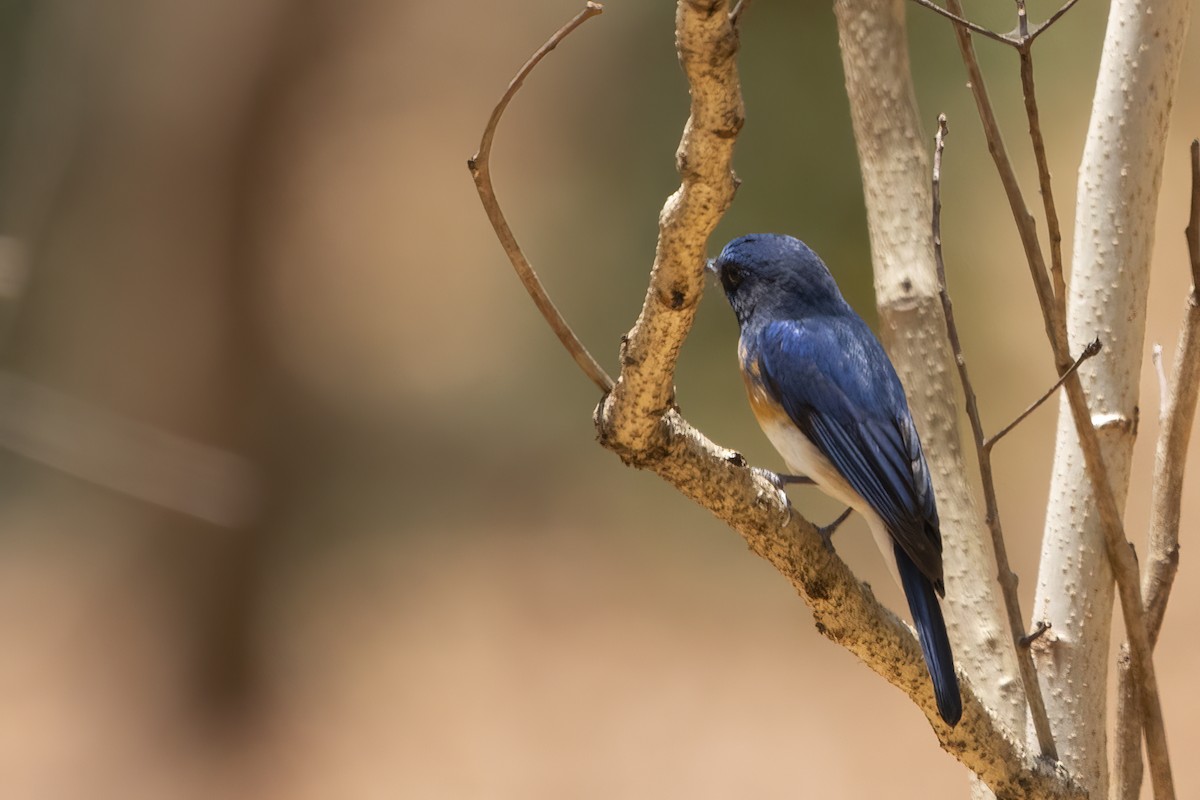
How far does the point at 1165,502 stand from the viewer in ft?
5.56

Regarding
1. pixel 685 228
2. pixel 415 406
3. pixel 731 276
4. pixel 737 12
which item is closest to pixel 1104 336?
pixel 731 276

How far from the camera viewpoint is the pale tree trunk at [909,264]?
1891 mm

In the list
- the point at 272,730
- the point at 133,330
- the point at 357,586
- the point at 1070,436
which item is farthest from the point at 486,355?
the point at 1070,436

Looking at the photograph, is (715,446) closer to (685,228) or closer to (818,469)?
(685,228)

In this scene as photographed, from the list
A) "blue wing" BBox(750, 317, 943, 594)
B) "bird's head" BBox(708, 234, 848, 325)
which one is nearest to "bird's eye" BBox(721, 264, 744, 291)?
"bird's head" BBox(708, 234, 848, 325)

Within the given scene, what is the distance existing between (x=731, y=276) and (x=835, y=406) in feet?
1.33

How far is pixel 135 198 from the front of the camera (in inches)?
215

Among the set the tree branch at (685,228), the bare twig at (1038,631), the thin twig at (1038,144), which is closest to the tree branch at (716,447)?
the tree branch at (685,228)

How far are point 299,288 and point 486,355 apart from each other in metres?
1.04

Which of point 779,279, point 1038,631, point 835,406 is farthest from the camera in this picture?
point 779,279

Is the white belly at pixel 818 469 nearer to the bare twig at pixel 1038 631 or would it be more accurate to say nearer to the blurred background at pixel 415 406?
the bare twig at pixel 1038 631

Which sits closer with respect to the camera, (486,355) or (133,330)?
(133,330)

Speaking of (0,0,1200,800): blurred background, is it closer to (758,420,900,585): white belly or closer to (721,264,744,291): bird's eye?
(721,264,744,291): bird's eye

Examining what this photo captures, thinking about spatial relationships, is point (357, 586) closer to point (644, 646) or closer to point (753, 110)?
point (644, 646)
